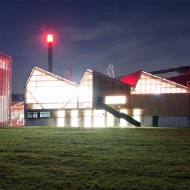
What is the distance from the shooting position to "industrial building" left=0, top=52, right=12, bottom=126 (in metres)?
36.7

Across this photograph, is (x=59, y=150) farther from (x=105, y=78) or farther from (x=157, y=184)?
(x=105, y=78)

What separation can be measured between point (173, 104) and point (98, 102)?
33.7ft

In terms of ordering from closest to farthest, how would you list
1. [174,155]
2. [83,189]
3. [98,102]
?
[83,189], [174,155], [98,102]

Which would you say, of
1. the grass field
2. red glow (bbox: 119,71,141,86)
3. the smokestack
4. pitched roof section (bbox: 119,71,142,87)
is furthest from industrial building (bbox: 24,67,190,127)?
the grass field

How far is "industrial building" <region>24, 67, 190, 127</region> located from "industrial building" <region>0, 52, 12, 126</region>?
2758mm

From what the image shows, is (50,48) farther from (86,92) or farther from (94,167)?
(94,167)

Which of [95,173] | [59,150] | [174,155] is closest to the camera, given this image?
[95,173]

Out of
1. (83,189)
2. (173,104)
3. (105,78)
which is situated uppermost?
(105,78)

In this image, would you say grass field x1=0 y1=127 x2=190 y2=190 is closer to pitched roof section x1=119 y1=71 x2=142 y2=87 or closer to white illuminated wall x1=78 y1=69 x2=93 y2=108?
white illuminated wall x1=78 y1=69 x2=93 y2=108

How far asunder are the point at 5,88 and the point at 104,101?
13.9m

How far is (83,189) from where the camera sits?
807 cm

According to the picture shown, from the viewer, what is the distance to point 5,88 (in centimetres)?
3766

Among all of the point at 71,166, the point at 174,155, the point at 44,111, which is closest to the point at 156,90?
the point at 44,111

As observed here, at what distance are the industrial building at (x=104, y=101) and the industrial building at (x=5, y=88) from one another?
276 cm
